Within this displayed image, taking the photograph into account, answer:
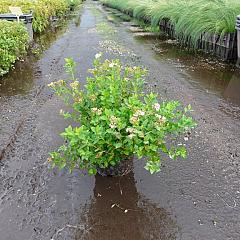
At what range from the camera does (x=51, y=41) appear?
10.6 m

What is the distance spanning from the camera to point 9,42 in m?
6.11

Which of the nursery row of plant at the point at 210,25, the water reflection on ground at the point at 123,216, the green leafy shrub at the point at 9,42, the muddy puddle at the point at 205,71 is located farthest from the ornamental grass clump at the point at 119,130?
the nursery row of plant at the point at 210,25

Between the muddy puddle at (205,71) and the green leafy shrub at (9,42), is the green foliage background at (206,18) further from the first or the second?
the green leafy shrub at (9,42)

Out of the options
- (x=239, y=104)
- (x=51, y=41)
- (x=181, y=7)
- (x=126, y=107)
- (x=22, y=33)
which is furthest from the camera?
(x=51, y=41)

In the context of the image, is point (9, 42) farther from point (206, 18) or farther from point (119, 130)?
point (206, 18)

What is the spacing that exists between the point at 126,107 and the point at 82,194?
0.95 meters

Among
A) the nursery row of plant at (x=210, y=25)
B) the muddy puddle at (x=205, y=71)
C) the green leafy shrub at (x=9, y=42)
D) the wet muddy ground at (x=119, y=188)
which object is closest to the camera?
the wet muddy ground at (x=119, y=188)

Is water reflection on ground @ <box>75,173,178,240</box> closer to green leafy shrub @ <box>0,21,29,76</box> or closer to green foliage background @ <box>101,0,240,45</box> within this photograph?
green leafy shrub @ <box>0,21,29,76</box>

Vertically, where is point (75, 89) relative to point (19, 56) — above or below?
above

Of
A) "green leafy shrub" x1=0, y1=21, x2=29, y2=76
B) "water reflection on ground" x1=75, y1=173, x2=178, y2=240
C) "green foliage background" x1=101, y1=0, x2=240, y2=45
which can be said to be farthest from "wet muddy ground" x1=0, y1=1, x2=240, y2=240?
"green foliage background" x1=101, y1=0, x2=240, y2=45

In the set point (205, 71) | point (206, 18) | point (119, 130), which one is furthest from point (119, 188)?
point (206, 18)

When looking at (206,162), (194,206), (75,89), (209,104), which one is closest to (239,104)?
(209,104)

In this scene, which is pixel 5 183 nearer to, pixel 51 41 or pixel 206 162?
pixel 206 162

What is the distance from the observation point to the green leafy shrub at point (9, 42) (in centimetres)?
601
